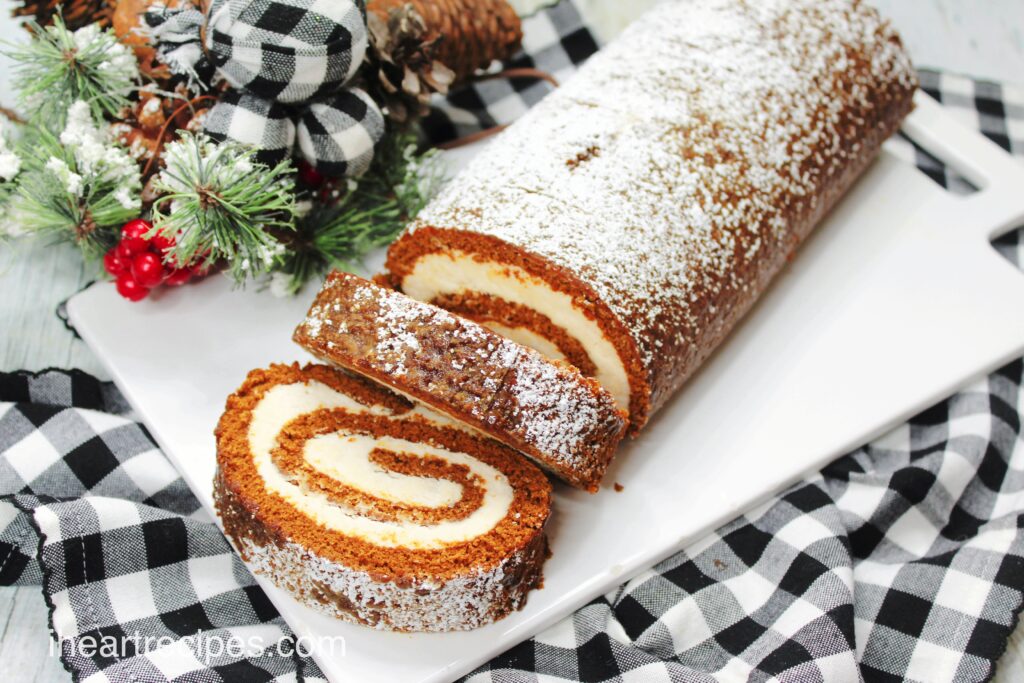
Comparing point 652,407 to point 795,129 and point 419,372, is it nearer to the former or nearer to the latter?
point 419,372

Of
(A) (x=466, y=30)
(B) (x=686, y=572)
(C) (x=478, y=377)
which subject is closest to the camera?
(C) (x=478, y=377)

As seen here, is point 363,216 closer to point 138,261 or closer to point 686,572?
point 138,261

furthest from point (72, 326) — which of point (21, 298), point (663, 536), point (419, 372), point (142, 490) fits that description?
point (663, 536)

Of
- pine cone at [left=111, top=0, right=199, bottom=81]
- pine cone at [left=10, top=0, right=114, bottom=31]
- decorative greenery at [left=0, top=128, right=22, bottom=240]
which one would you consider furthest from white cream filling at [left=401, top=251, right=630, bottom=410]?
pine cone at [left=10, top=0, right=114, bottom=31]

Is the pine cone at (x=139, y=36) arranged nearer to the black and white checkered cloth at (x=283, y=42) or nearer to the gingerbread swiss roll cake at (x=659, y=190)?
the black and white checkered cloth at (x=283, y=42)

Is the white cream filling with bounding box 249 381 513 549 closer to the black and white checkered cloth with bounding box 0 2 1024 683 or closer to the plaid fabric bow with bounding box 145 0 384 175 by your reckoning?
the black and white checkered cloth with bounding box 0 2 1024 683

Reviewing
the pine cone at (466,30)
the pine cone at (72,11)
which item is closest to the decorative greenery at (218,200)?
Result: the pine cone at (72,11)

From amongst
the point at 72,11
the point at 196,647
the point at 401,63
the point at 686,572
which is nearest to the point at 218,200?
the point at 401,63
